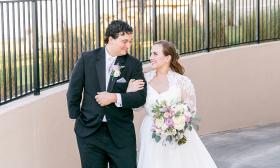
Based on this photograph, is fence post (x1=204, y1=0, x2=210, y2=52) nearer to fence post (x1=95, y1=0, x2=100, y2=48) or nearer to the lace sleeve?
fence post (x1=95, y1=0, x2=100, y2=48)

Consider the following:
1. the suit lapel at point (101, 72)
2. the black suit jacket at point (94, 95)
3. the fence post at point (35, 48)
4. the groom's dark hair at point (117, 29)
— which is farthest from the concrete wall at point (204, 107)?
the groom's dark hair at point (117, 29)

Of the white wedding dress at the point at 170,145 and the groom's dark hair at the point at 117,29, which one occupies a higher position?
the groom's dark hair at the point at 117,29

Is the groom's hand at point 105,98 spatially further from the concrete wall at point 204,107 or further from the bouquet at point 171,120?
the bouquet at point 171,120

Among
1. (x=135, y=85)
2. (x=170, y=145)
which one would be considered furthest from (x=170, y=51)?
(x=135, y=85)

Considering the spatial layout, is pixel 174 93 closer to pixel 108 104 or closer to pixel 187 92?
pixel 187 92

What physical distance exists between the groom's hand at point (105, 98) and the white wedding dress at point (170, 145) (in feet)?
3.94

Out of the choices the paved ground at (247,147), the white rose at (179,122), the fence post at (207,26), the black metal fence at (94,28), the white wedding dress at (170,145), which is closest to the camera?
the white rose at (179,122)

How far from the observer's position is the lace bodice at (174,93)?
25.4 feet

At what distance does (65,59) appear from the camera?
350 inches

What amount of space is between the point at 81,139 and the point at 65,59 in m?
2.30

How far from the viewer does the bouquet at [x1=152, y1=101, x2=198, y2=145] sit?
7559 millimetres

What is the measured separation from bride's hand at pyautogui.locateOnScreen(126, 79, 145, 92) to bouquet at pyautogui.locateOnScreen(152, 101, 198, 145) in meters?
0.89

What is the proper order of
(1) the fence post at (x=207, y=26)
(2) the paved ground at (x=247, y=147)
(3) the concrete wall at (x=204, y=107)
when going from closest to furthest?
1. (3) the concrete wall at (x=204, y=107)
2. (2) the paved ground at (x=247, y=147)
3. (1) the fence post at (x=207, y=26)

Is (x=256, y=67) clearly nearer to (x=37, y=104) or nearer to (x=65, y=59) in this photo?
(x=65, y=59)
